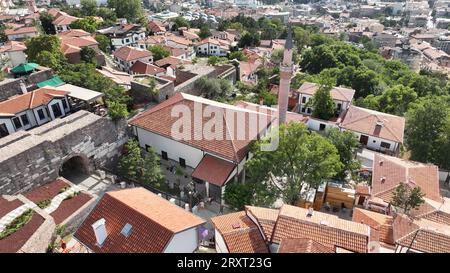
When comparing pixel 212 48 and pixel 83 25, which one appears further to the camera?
pixel 212 48

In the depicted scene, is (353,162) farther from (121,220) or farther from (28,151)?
(28,151)

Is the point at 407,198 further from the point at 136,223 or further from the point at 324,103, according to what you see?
the point at 136,223

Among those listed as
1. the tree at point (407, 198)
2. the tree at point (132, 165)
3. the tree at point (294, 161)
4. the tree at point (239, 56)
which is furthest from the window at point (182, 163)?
the tree at point (239, 56)

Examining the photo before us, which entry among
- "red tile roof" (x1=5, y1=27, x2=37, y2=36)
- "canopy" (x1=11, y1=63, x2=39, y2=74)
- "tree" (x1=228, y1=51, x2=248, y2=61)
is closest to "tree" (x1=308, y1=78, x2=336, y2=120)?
"tree" (x1=228, y1=51, x2=248, y2=61)

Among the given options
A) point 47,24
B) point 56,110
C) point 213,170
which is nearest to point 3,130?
point 56,110

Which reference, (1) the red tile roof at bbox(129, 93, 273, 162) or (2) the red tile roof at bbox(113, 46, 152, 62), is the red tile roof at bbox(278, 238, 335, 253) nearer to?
(1) the red tile roof at bbox(129, 93, 273, 162)

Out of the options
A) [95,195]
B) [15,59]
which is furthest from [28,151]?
[15,59]
